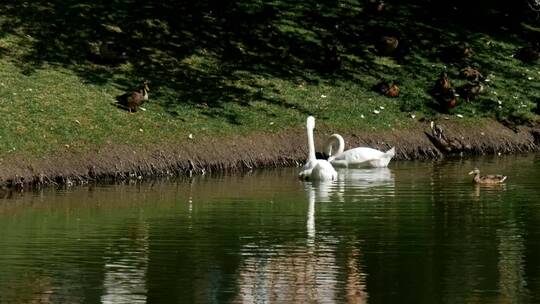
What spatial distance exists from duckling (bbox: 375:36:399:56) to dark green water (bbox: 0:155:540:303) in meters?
13.7

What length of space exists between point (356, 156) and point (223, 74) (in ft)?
26.5

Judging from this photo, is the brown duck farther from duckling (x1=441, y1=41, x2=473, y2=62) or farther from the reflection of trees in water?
the reflection of trees in water

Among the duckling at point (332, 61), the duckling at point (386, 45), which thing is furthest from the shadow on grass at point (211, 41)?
the duckling at point (386, 45)

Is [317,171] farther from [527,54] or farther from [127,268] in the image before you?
[527,54]

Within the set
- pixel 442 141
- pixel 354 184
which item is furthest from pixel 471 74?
pixel 354 184

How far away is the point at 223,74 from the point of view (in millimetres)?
45500

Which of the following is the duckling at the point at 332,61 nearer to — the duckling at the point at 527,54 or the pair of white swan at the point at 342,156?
the duckling at the point at 527,54

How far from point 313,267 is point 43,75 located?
843 inches

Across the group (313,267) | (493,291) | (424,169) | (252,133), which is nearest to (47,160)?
(252,133)

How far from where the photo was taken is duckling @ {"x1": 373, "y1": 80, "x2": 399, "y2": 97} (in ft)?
151

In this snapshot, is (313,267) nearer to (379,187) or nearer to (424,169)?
(379,187)

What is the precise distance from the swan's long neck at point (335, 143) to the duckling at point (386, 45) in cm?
1043

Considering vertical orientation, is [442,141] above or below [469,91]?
below

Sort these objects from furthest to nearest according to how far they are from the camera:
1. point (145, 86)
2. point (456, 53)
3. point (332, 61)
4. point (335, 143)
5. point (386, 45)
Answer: point (456, 53) → point (386, 45) → point (332, 61) → point (145, 86) → point (335, 143)
